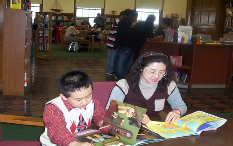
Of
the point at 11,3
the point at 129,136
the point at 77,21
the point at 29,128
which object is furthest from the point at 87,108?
the point at 77,21

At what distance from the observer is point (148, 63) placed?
195 centimetres

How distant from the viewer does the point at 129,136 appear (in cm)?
135

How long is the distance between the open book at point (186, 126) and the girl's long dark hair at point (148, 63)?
38 centimetres

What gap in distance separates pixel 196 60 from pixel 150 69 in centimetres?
416

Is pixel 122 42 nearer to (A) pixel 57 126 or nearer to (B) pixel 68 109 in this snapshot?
(B) pixel 68 109

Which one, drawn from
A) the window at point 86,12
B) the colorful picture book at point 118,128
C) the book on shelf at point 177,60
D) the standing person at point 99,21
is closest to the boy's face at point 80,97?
→ the colorful picture book at point 118,128

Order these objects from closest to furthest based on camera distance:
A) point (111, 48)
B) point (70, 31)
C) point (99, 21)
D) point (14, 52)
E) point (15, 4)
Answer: point (14, 52)
point (15, 4)
point (111, 48)
point (70, 31)
point (99, 21)

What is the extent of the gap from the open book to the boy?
1.08 feet

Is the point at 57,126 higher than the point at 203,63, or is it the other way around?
the point at 57,126

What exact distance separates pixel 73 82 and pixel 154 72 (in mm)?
604

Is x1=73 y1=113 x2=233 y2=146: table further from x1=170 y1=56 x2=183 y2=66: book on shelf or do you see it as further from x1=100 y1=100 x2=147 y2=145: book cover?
x1=170 y1=56 x2=183 y2=66: book on shelf

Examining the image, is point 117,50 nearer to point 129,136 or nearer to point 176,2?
point 129,136

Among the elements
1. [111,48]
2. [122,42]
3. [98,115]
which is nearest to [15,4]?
[122,42]

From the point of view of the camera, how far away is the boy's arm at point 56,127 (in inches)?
53.5
